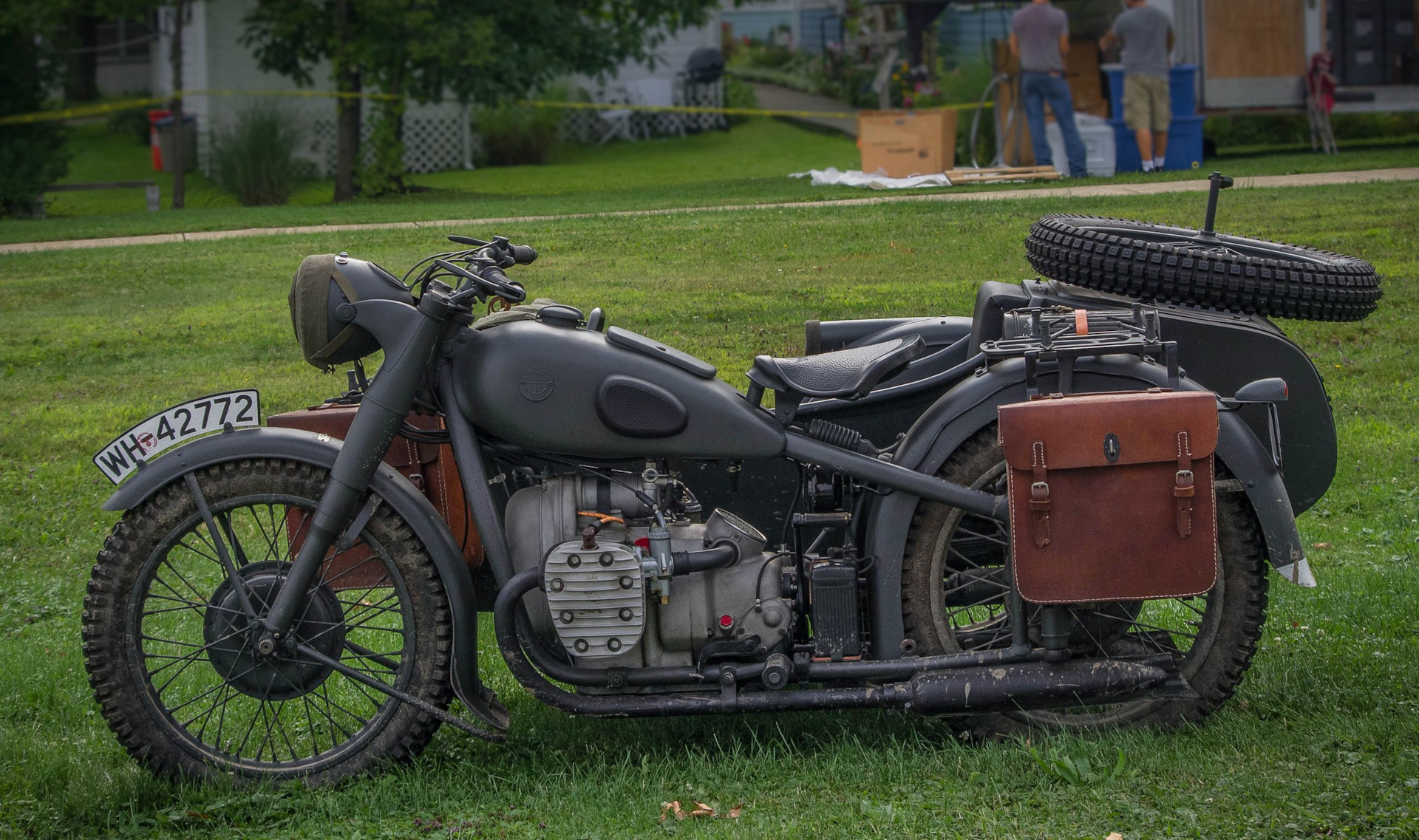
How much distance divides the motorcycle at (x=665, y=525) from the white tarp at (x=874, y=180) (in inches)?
448

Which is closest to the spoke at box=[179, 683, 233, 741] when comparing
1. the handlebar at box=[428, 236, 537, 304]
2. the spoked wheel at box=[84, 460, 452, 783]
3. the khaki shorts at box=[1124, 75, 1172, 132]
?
the spoked wheel at box=[84, 460, 452, 783]

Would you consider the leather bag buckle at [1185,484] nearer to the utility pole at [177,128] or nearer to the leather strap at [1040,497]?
the leather strap at [1040,497]

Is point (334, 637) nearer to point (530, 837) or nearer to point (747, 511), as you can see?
point (530, 837)

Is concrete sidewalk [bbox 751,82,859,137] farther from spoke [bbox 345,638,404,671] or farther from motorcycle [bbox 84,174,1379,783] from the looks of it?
spoke [bbox 345,638,404,671]

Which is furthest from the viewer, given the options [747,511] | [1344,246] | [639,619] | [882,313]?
[1344,246]

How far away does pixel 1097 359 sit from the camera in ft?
12.1

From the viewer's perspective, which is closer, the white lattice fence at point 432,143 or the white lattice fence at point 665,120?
the white lattice fence at point 432,143

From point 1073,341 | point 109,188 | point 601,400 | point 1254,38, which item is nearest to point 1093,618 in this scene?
point 1073,341

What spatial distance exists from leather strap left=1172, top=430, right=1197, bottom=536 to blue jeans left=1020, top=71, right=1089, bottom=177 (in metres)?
11.9

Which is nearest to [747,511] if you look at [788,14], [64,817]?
[64,817]

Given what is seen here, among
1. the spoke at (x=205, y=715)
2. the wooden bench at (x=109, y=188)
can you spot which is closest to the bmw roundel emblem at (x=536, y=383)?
the spoke at (x=205, y=715)

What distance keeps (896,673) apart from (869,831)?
17.9 inches

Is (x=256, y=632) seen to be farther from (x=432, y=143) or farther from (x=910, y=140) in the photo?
(x=432, y=143)

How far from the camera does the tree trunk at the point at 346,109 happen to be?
19578 millimetres
